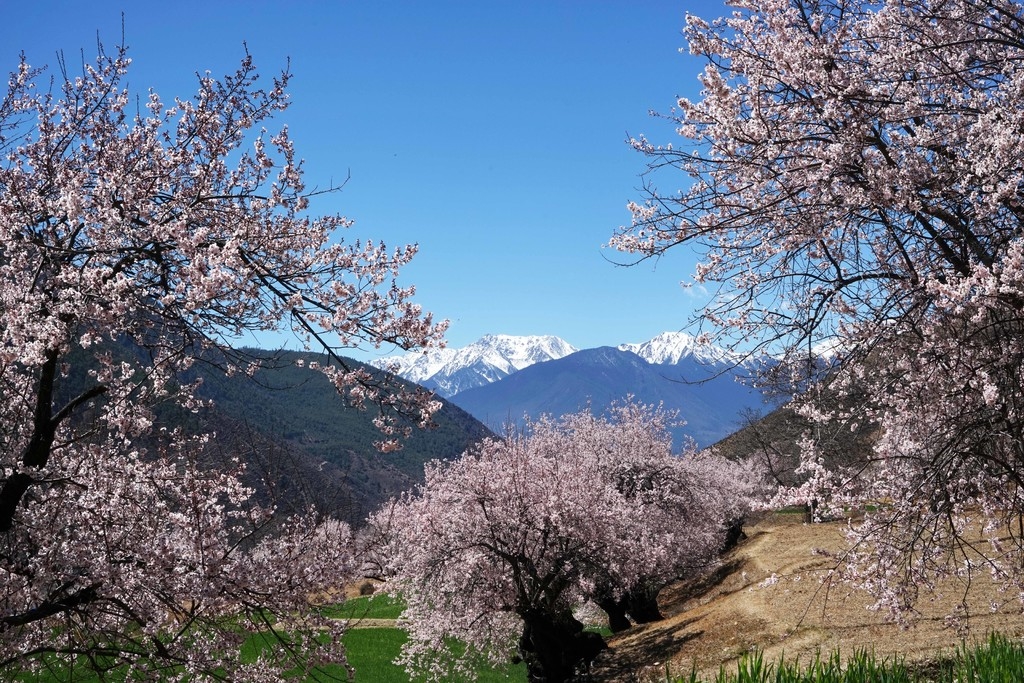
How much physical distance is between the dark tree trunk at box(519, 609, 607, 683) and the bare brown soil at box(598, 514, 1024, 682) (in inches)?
23.3

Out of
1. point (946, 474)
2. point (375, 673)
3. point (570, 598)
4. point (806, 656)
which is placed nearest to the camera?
point (946, 474)

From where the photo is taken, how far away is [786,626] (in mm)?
15148

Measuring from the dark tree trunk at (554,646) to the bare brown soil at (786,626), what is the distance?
59cm

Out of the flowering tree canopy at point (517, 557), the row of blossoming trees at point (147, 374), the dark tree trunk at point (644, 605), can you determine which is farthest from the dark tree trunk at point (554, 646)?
the row of blossoming trees at point (147, 374)

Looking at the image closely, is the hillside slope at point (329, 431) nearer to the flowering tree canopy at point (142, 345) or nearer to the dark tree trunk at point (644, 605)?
the dark tree trunk at point (644, 605)

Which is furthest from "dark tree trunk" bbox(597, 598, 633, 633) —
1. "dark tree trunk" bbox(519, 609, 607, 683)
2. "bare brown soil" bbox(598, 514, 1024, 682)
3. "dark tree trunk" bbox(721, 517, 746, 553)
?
"dark tree trunk" bbox(721, 517, 746, 553)

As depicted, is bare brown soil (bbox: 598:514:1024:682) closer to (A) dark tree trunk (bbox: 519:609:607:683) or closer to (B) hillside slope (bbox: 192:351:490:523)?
(A) dark tree trunk (bbox: 519:609:607:683)

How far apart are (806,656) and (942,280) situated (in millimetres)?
8331

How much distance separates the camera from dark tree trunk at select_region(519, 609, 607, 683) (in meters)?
17.1

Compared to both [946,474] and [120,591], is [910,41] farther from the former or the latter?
[120,591]

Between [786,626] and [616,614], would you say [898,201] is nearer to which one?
[786,626]

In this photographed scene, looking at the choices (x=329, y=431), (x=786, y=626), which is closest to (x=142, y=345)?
(x=786, y=626)

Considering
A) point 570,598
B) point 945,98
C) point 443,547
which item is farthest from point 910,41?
point 570,598

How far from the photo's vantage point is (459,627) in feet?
58.5
